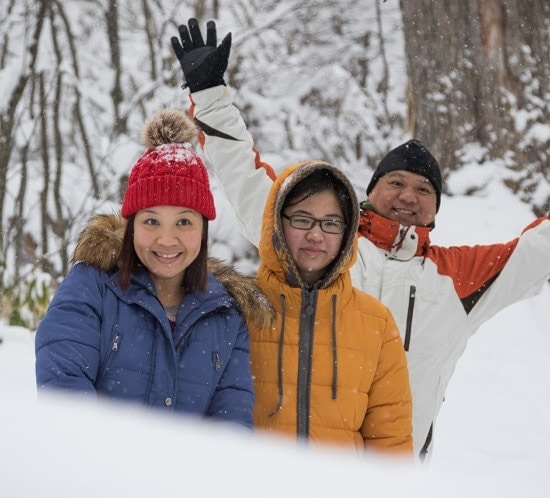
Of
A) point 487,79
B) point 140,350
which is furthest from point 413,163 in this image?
point 487,79

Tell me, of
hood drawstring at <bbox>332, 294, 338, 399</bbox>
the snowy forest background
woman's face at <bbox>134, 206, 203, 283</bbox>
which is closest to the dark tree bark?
the snowy forest background

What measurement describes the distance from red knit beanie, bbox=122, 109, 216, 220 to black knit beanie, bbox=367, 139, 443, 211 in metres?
0.93

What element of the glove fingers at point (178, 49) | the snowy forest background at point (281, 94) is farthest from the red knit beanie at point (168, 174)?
the snowy forest background at point (281, 94)

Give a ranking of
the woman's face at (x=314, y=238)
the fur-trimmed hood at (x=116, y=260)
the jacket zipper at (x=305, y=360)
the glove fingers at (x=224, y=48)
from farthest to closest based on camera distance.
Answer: the glove fingers at (x=224, y=48) → the woman's face at (x=314, y=238) → the jacket zipper at (x=305, y=360) → the fur-trimmed hood at (x=116, y=260)

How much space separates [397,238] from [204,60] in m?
0.96

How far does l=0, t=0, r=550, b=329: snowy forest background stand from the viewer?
5.25 metres

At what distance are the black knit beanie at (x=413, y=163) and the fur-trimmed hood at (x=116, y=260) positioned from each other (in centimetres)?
88

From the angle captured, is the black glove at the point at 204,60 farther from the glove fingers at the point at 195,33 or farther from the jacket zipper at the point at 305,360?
the jacket zipper at the point at 305,360

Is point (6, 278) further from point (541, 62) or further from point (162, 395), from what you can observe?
point (162, 395)

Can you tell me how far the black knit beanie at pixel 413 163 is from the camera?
2.70 m

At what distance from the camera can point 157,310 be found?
178 cm

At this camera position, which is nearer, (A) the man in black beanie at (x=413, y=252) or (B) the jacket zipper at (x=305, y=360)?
(B) the jacket zipper at (x=305, y=360)

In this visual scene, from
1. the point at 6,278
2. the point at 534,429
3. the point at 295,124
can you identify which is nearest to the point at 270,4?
the point at 295,124

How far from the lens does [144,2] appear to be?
1089cm
